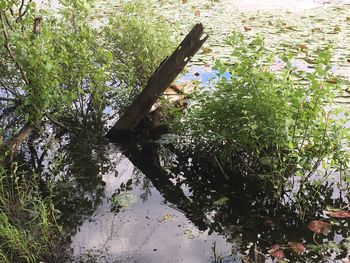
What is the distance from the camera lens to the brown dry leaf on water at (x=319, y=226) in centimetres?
298

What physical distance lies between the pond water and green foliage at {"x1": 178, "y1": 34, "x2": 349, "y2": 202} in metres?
0.24

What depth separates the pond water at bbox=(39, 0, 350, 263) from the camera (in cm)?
287

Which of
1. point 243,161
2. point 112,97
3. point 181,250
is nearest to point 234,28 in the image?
point 112,97

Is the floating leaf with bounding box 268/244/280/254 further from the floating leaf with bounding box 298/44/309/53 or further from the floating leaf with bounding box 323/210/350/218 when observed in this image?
the floating leaf with bounding box 298/44/309/53

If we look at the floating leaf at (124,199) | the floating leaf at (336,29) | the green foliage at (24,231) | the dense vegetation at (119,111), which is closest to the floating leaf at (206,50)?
the dense vegetation at (119,111)

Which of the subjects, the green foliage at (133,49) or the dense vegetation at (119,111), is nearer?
the dense vegetation at (119,111)

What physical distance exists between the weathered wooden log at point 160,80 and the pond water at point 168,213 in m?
0.20

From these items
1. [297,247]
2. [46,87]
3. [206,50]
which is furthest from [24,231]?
[206,50]

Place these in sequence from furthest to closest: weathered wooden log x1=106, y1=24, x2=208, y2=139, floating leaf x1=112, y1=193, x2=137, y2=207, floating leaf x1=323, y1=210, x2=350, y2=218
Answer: weathered wooden log x1=106, y1=24, x2=208, y2=139, floating leaf x1=112, y1=193, x2=137, y2=207, floating leaf x1=323, y1=210, x2=350, y2=218

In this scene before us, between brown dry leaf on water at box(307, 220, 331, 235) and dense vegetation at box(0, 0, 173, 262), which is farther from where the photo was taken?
brown dry leaf on water at box(307, 220, 331, 235)

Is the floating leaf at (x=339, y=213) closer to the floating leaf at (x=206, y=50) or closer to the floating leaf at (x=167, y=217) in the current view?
the floating leaf at (x=167, y=217)

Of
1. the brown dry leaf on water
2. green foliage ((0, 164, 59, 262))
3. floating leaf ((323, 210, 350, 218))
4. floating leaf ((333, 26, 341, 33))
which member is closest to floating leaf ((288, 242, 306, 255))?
the brown dry leaf on water

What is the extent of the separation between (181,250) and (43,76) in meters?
1.59

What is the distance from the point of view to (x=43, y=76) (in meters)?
3.46
